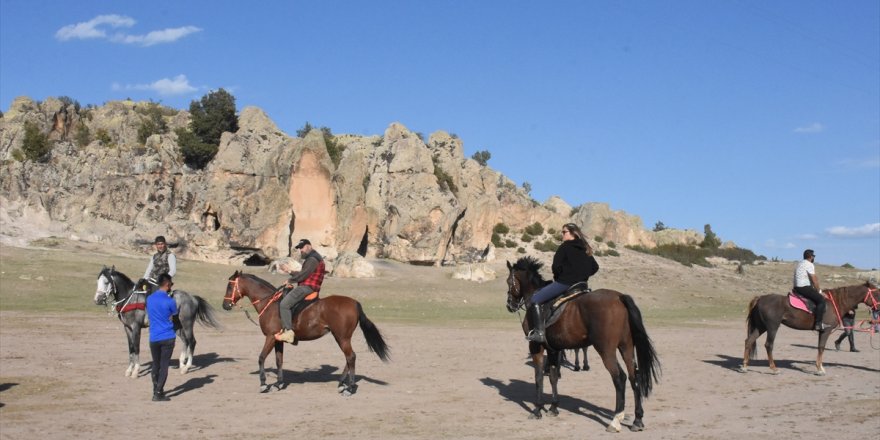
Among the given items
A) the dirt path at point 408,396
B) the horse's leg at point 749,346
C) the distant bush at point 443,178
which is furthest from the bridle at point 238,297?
the distant bush at point 443,178

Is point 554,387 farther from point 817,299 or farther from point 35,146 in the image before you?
point 35,146

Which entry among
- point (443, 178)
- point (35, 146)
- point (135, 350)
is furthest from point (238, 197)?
point (135, 350)

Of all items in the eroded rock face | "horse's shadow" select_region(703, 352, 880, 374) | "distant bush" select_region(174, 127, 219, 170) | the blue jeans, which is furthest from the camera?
"distant bush" select_region(174, 127, 219, 170)

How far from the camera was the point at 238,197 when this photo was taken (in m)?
46.3

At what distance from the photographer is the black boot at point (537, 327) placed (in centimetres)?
1207

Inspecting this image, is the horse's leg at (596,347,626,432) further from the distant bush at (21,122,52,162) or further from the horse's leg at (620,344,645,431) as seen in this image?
the distant bush at (21,122,52,162)

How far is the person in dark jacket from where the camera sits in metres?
11.9

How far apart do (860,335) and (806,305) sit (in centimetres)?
1258

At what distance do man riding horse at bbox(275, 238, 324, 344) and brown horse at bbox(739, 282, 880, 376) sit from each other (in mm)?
9588

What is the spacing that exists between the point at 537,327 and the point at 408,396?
3.18 metres

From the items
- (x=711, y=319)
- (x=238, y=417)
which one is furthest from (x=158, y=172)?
(x=238, y=417)

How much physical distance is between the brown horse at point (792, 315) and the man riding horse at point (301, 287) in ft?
31.5

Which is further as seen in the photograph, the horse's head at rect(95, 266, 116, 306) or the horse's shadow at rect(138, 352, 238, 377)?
the horse's shadow at rect(138, 352, 238, 377)

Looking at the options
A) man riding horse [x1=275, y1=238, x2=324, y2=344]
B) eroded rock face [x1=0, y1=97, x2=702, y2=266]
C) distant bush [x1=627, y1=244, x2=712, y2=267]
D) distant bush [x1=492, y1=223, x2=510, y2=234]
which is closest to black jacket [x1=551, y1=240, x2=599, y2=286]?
man riding horse [x1=275, y1=238, x2=324, y2=344]
